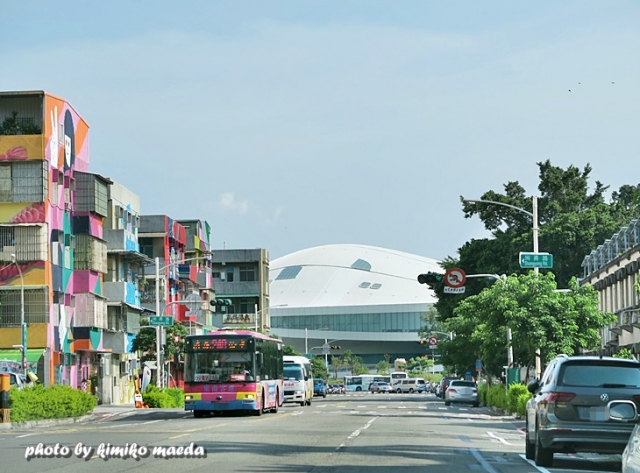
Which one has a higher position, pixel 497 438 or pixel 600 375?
pixel 600 375

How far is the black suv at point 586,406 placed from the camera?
19.3 m

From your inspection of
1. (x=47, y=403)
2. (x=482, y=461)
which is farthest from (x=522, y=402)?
(x=482, y=461)

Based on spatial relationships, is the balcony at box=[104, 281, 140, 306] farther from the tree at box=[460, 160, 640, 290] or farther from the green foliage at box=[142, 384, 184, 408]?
the tree at box=[460, 160, 640, 290]

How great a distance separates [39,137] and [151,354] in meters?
21.6

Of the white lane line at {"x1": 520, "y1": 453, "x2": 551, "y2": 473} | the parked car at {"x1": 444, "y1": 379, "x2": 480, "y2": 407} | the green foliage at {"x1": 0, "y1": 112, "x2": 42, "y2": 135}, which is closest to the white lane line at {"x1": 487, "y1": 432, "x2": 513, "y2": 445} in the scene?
the white lane line at {"x1": 520, "y1": 453, "x2": 551, "y2": 473}

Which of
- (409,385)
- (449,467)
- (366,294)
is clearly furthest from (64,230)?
(366,294)

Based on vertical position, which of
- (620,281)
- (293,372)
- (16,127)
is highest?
(16,127)

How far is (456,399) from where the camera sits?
2665 inches

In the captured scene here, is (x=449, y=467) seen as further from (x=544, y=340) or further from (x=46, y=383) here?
Answer: (x=46, y=383)

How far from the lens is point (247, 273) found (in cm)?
13388

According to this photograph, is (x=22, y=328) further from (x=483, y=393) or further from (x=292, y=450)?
(x=292, y=450)

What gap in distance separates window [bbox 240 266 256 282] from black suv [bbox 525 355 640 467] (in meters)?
114

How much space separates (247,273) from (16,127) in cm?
7276

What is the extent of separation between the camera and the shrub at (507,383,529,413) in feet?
149
